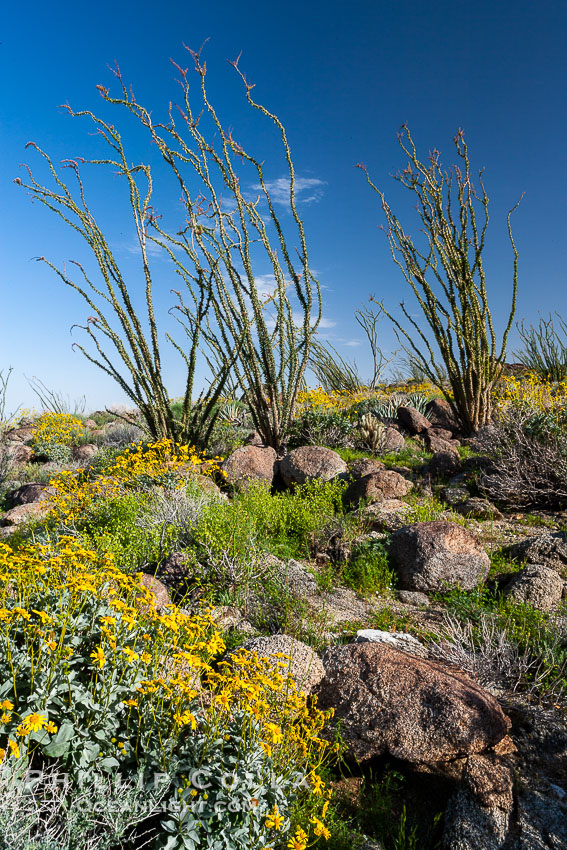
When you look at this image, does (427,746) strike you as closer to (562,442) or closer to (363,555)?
(363,555)

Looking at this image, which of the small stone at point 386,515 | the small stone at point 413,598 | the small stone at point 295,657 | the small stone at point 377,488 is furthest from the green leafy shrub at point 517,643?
the small stone at point 377,488

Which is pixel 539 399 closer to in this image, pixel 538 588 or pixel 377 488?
pixel 377 488

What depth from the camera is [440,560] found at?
15.6ft

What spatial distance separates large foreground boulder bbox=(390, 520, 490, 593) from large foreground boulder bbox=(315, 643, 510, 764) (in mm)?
1579

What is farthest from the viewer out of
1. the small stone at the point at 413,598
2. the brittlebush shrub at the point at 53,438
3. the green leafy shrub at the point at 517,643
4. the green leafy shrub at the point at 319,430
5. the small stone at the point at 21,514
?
the brittlebush shrub at the point at 53,438

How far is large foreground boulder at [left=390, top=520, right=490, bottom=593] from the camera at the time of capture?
15.5 ft

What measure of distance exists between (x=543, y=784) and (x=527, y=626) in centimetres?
135

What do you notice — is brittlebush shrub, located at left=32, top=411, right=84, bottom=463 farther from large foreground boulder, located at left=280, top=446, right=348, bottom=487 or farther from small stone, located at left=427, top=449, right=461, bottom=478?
small stone, located at left=427, top=449, right=461, bottom=478

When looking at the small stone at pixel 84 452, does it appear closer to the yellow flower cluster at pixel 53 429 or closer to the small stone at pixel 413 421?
the yellow flower cluster at pixel 53 429

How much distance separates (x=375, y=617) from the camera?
4.27 m

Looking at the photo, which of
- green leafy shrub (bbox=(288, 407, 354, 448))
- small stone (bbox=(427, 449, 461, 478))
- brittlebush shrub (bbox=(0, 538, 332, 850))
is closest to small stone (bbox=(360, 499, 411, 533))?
small stone (bbox=(427, 449, 461, 478))

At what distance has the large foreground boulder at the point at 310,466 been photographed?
7402mm

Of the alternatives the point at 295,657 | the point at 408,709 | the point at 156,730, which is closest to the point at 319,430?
the point at 295,657

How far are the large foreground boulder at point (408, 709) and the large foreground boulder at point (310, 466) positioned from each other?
4.18 meters
